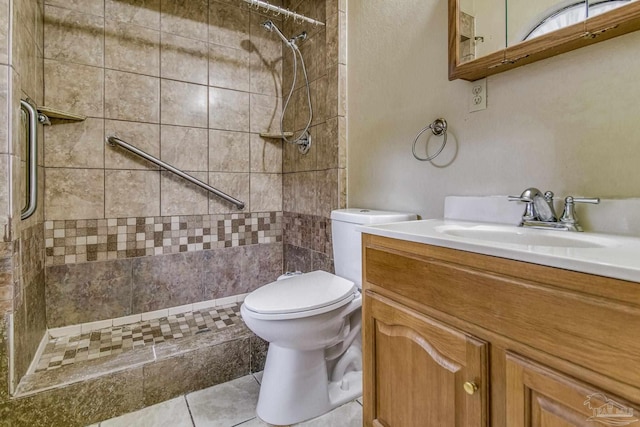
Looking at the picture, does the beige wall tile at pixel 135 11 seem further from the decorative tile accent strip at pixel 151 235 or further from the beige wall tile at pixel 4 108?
the decorative tile accent strip at pixel 151 235

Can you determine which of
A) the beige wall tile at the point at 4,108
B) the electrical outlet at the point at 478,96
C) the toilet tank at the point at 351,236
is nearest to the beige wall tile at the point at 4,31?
the beige wall tile at the point at 4,108

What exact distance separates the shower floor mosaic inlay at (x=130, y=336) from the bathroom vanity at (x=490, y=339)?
114 cm

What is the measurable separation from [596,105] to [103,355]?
212 centimetres

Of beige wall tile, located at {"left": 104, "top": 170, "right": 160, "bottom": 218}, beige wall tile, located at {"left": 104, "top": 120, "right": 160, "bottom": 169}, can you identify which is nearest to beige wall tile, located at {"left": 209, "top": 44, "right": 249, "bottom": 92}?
beige wall tile, located at {"left": 104, "top": 120, "right": 160, "bottom": 169}

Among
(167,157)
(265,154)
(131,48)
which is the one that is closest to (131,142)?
Answer: (167,157)

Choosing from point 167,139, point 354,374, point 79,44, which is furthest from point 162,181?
point 354,374

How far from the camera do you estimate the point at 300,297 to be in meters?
1.29

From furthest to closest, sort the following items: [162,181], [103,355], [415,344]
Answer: [162,181] < [103,355] < [415,344]

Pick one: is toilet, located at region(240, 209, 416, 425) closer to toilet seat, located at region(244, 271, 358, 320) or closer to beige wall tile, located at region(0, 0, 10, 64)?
toilet seat, located at region(244, 271, 358, 320)

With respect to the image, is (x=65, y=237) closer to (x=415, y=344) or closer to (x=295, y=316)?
(x=295, y=316)

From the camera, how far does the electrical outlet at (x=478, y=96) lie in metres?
1.17

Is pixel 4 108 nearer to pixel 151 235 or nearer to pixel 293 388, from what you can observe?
pixel 151 235

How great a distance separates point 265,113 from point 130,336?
1595mm

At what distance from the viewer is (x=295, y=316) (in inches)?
46.8
